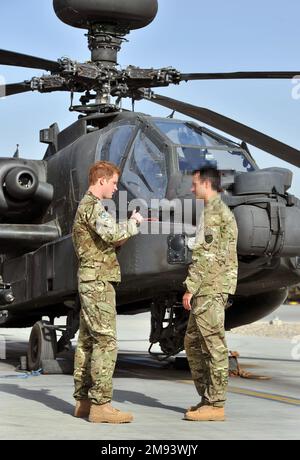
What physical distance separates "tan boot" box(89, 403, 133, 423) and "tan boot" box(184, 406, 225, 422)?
0.46 metres

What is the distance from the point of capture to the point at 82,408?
6.96 meters

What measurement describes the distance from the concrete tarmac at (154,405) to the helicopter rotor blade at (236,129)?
2.61 metres

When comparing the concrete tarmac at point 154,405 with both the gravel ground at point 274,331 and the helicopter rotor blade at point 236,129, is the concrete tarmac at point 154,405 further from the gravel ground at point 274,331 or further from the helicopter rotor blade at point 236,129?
the gravel ground at point 274,331

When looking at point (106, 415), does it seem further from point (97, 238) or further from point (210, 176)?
point (210, 176)

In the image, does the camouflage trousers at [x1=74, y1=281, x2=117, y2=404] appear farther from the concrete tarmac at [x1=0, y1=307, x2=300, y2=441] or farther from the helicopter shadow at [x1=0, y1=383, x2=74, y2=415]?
the helicopter shadow at [x1=0, y1=383, x2=74, y2=415]

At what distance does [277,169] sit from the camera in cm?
931

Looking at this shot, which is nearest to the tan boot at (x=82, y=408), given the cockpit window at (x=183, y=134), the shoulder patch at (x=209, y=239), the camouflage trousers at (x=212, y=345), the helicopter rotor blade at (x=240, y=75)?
the camouflage trousers at (x=212, y=345)

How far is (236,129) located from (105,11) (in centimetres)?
211

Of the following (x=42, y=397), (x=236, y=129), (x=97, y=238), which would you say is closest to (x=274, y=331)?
(x=236, y=129)

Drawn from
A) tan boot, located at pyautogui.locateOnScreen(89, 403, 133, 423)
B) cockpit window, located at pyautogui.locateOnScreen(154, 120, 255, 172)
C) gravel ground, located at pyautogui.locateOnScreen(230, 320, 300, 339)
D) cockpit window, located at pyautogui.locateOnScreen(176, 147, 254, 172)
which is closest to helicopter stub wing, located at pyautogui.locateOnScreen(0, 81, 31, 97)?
cockpit window, located at pyautogui.locateOnScreen(154, 120, 255, 172)

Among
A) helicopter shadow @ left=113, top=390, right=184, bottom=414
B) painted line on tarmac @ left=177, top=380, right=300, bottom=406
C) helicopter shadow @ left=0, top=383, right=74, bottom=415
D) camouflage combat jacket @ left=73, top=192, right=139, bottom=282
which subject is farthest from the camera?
painted line on tarmac @ left=177, top=380, right=300, bottom=406

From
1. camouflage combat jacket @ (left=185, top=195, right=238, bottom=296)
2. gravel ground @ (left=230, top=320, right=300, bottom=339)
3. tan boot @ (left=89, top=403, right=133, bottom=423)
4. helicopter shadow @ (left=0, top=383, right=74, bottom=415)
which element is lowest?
helicopter shadow @ (left=0, top=383, right=74, bottom=415)

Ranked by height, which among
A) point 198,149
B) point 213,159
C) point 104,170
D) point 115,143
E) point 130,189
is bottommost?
point 104,170

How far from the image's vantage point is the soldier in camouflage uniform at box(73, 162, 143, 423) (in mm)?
6711
